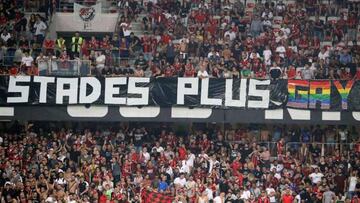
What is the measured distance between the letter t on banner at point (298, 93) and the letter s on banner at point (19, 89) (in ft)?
27.5

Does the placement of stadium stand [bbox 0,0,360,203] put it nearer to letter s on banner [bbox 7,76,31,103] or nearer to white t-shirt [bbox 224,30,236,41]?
white t-shirt [bbox 224,30,236,41]

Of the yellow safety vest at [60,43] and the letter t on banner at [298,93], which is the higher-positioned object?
the yellow safety vest at [60,43]

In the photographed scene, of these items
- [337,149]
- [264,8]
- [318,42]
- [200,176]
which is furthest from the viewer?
[264,8]

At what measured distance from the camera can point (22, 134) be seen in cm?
3203

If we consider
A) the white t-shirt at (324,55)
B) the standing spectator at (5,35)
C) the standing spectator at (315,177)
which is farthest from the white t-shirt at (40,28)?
the standing spectator at (315,177)

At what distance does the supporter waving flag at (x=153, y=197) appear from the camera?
28.9 metres

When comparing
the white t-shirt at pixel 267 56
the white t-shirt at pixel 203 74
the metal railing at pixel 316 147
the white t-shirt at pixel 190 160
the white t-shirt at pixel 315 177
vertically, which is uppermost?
the white t-shirt at pixel 267 56

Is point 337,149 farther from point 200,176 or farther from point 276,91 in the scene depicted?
point 200,176

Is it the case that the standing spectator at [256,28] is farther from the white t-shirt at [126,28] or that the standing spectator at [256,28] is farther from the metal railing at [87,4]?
the metal railing at [87,4]

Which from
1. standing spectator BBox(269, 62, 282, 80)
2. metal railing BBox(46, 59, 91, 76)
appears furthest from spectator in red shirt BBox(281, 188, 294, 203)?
metal railing BBox(46, 59, 91, 76)

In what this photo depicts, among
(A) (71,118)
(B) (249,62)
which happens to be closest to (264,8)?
(B) (249,62)

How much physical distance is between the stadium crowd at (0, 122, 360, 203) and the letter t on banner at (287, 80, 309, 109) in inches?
48.7

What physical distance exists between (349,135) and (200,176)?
5.91 metres

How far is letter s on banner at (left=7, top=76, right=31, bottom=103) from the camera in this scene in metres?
32.0
